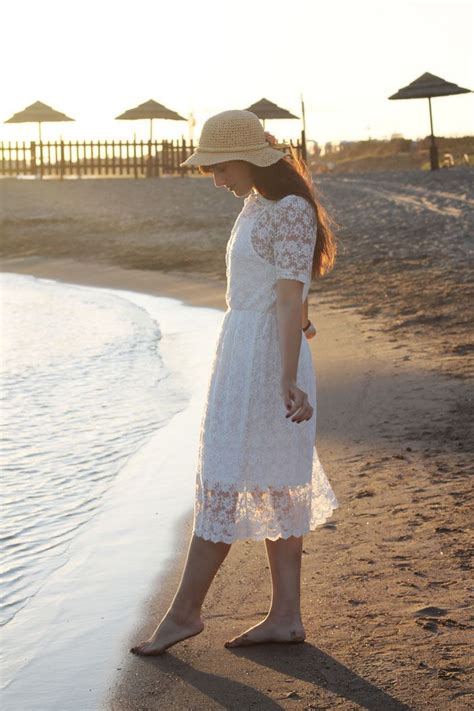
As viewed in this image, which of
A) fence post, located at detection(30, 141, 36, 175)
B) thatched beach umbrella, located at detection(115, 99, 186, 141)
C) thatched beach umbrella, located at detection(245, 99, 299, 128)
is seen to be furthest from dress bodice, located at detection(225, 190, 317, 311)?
thatched beach umbrella, located at detection(115, 99, 186, 141)

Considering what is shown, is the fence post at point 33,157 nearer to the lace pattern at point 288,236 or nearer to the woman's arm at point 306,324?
the woman's arm at point 306,324

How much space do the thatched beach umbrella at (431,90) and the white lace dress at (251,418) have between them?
31002mm

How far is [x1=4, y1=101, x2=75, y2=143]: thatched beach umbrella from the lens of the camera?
39.2 metres

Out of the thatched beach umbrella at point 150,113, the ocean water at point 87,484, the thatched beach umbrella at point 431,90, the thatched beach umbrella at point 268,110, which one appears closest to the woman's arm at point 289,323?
the ocean water at point 87,484

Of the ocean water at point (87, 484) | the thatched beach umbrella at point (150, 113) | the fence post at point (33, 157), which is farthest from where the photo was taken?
the thatched beach umbrella at point (150, 113)

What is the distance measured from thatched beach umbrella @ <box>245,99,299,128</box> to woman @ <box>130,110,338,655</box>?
3572 centimetres

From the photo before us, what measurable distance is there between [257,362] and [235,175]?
0.56 meters

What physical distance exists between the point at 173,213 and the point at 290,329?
23.3 meters

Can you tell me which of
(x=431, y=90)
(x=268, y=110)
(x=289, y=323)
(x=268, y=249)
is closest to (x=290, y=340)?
(x=289, y=323)

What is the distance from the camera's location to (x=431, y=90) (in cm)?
3441

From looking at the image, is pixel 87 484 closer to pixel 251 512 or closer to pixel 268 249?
pixel 251 512

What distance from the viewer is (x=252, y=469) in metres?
3.59

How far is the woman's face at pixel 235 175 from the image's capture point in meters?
3.61

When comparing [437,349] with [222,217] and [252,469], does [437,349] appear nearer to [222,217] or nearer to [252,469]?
[252,469]
